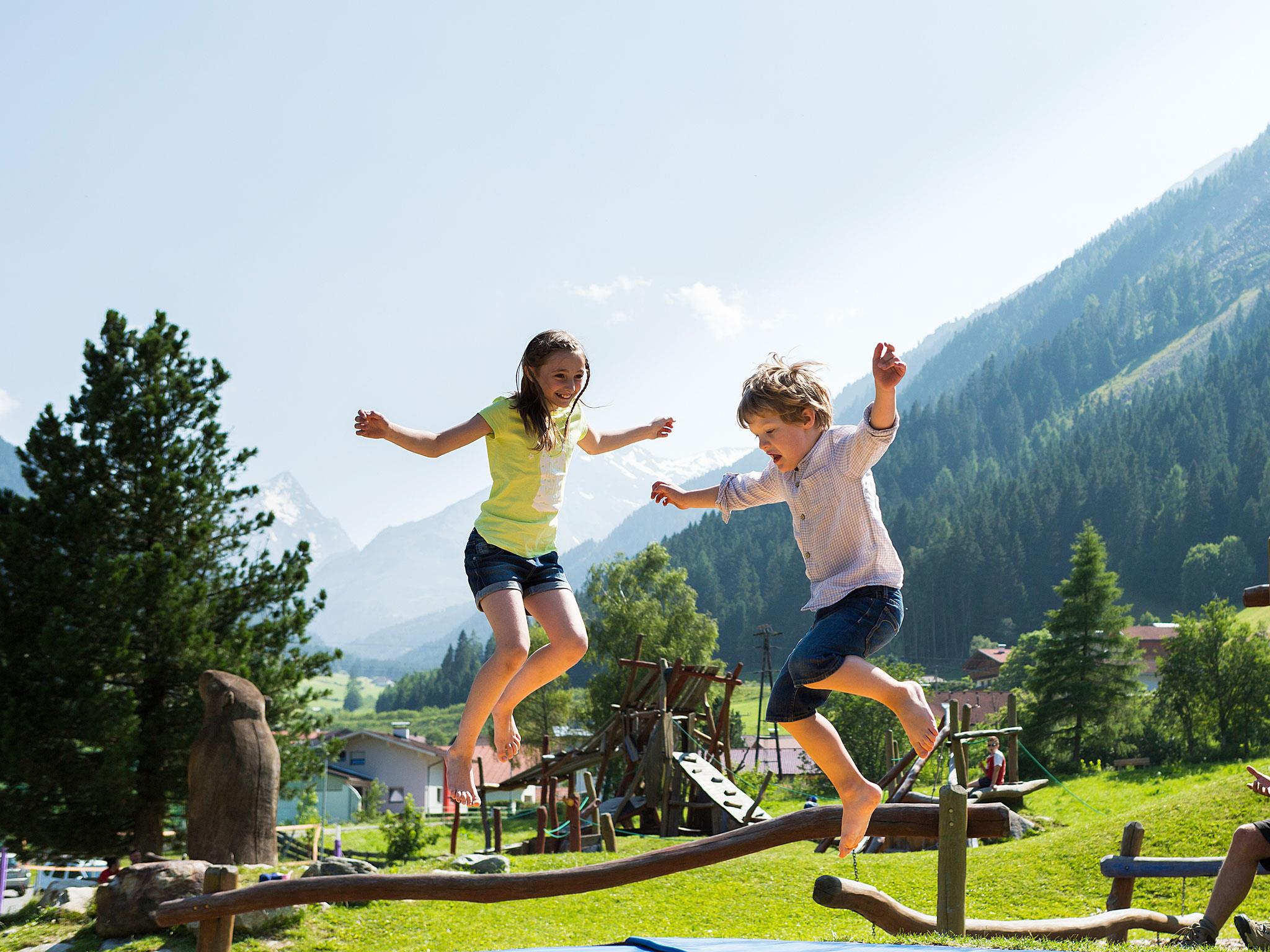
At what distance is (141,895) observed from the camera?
11.2m

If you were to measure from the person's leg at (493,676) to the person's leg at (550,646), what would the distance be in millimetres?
92

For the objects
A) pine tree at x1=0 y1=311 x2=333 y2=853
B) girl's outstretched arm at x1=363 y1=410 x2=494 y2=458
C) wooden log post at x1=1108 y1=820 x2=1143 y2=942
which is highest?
pine tree at x1=0 y1=311 x2=333 y2=853

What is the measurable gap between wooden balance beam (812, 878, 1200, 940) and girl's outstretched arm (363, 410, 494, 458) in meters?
3.69

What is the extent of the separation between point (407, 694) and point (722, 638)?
69.5 m

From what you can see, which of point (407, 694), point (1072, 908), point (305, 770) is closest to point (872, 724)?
point (305, 770)

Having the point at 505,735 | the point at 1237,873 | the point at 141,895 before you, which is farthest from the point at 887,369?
the point at 141,895

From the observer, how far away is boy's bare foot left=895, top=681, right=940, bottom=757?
4.68 metres

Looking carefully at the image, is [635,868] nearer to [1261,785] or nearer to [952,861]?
[952,861]

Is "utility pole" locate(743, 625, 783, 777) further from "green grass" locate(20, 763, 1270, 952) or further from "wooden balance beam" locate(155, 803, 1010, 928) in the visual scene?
"wooden balance beam" locate(155, 803, 1010, 928)

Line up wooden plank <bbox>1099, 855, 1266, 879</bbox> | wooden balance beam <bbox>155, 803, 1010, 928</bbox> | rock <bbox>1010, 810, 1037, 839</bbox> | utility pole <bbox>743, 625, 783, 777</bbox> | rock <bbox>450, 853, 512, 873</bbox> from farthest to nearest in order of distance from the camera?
utility pole <bbox>743, 625, 783, 777</bbox> < rock <bbox>1010, 810, 1037, 839</bbox> < rock <bbox>450, 853, 512, 873</bbox> < wooden plank <bbox>1099, 855, 1266, 879</bbox> < wooden balance beam <bbox>155, 803, 1010, 928</bbox>

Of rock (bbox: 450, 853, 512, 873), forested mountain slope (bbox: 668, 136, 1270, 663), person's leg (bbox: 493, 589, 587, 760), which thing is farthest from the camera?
forested mountain slope (bbox: 668, 136, 1270, 663)

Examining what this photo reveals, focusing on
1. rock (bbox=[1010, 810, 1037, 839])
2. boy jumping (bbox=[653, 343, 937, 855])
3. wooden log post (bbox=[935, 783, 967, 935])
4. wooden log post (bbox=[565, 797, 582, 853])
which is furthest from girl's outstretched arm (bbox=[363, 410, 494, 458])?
rock (bbox=[1010, 810, 1037, 839])

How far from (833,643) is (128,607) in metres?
19.4

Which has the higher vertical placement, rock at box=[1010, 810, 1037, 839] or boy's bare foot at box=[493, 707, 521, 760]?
boy's bare foot at box=[493, 707, 521, 760]
